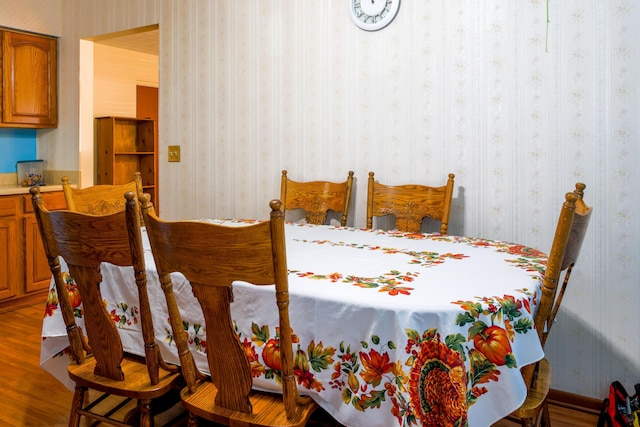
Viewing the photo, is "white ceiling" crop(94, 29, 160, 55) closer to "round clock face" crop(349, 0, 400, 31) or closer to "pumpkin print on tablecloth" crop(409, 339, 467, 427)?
"round clock face" crop(349, 0, 400, 31)

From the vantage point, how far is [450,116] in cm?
259

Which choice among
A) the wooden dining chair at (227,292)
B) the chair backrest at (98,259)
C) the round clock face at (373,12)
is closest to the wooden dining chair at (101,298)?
the chair backrest at (98,259)

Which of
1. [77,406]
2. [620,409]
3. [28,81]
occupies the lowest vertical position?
[620,409]

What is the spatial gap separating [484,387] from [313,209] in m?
1.77

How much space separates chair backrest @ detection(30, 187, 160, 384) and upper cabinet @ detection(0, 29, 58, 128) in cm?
292

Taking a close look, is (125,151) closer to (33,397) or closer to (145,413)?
(33,397)

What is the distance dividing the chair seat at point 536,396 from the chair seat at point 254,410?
56cm

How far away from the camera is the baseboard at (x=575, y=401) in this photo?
2.30 metres

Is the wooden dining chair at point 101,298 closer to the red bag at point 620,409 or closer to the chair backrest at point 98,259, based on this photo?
the chair backrest at point 98,259

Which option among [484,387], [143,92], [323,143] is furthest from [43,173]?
[484,387]

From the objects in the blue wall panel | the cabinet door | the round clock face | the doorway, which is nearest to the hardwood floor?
the cabinet door

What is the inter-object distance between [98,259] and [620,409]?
203 cm

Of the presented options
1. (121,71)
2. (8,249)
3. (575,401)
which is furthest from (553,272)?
(121,71)

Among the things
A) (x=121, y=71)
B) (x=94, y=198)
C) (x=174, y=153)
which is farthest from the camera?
(x=121, y=71)
